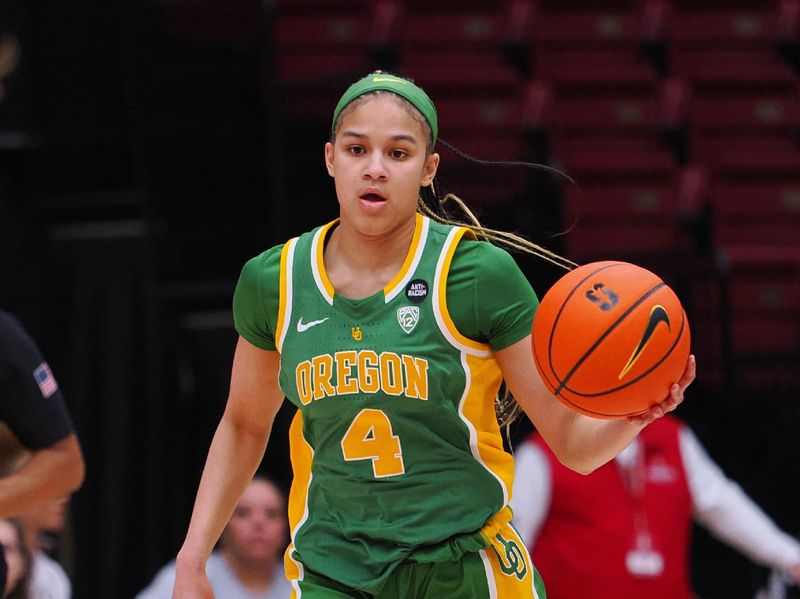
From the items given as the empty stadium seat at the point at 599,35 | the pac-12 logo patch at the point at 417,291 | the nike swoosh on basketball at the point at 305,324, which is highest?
the pac-12 logo patch at the point at 417,291

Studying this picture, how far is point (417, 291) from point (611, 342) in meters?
0.46

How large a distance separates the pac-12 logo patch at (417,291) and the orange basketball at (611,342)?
0.87 feet

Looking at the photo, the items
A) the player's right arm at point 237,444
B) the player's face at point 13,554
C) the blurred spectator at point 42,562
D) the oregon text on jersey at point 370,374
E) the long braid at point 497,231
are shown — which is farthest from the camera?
the blurred spectator at point 42,562

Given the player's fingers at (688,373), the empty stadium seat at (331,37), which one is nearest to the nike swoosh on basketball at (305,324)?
the player's fingers at (688,373)

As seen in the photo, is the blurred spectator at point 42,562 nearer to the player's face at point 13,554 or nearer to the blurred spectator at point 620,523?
the player's face at point 13,554

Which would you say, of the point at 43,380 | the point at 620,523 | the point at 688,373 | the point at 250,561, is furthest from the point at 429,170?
the point at 620,523

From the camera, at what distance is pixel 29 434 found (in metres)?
4.39

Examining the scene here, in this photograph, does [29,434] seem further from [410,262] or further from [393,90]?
[393,90]

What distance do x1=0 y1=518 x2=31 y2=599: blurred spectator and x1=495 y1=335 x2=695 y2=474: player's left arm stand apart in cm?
219

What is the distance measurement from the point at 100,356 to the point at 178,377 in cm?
42

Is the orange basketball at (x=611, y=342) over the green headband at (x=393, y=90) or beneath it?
beneath

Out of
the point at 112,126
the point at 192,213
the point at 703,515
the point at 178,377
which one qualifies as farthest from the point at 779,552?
the point at 112,126

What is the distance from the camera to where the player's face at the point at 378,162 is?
353 cm

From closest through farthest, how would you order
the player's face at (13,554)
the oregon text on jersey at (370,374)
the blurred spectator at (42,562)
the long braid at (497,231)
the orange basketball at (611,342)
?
the orange basketball at (611,342)
the oregon text on jersey at (370,374)
the long braid at (497,231)
the player's face at (13,554)
the blurred spectator at (42,562)
